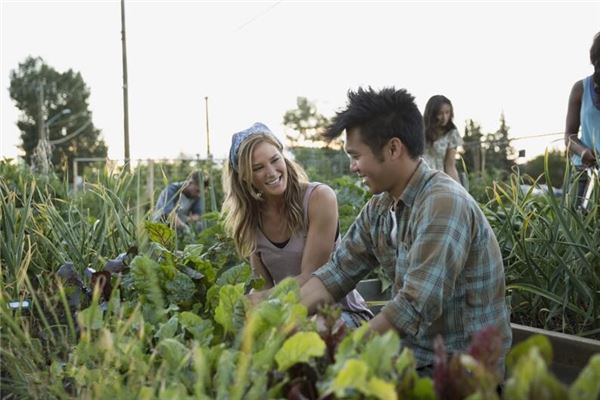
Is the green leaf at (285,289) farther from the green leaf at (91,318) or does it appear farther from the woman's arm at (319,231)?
the woman's arm at (319,231)

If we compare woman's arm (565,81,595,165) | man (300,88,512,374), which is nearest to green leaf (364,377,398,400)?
man (300,88,512,374)

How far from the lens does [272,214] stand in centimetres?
338

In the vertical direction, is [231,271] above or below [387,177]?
below

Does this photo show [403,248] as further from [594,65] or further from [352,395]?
[594,65]

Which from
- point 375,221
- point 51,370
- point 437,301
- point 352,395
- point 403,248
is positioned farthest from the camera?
point 375,221

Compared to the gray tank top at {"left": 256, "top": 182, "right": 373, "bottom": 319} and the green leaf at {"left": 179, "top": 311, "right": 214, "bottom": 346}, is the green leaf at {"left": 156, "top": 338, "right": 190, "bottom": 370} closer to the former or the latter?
the green leaf at {"left": 179, "top": 311, "right": 214, "bottom": 346}

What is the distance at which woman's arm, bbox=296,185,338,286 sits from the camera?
10.2 feet

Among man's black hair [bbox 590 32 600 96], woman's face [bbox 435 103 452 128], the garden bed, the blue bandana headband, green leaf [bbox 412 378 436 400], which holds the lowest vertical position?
the garden bed

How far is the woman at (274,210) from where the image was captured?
318cm

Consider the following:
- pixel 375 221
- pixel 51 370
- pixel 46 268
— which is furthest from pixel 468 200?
pixel 46 268

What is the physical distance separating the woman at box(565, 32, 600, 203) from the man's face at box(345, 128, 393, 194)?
170 centimetres

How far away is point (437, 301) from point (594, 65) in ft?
7.46

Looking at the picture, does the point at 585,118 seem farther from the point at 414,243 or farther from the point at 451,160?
the point at 414,243

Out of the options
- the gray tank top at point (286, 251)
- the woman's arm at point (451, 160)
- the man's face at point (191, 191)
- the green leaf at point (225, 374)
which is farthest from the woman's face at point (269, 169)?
the man's face at point (191, 191)
